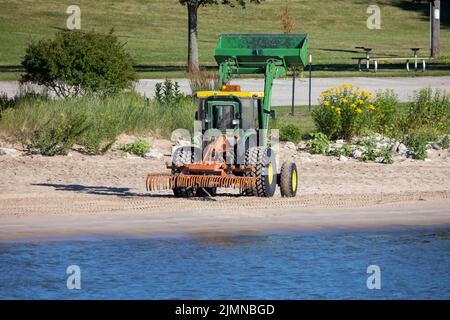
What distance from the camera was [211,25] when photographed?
2694 inches

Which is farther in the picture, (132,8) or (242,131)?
(132,8)

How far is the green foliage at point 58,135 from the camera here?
22.6 meters

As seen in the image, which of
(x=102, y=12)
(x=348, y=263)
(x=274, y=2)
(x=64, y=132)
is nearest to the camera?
(x=348, y=263)

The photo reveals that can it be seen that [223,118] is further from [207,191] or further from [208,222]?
[208,222]

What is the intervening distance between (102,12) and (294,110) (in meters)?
40.9

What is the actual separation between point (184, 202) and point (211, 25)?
50956 mm

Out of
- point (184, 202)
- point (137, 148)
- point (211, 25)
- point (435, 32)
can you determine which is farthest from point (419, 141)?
point (211, 25)

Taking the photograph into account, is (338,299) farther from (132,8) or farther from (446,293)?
(132,8)

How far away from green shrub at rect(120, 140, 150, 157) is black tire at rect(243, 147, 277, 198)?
5399 mm

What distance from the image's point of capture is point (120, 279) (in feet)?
47.3

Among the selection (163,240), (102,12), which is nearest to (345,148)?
(163,240)

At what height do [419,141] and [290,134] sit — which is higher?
[290,134]

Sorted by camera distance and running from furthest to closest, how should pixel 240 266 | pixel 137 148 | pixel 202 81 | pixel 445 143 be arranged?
pixel 202 81 < pixel 445 143 < pixel 137 148 < pixel 240 266

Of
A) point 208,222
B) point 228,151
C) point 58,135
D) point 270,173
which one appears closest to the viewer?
point 208,222
